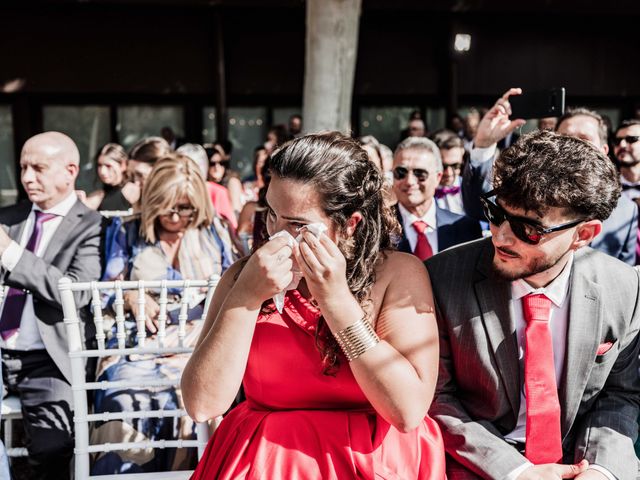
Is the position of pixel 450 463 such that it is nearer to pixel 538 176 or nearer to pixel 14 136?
pixel 538 176

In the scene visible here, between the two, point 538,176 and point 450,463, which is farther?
point 450,463

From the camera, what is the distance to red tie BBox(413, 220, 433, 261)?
4.28m

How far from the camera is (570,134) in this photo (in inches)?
133

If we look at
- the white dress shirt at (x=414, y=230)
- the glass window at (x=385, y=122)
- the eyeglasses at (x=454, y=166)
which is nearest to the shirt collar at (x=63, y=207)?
the white dress shirt at (x=414, y=230)

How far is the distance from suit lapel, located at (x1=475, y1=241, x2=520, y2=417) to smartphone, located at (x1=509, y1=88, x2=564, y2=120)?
1.06 metres

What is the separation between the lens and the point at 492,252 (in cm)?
245

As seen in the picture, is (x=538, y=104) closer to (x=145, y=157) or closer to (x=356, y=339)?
(x=356, y=339)

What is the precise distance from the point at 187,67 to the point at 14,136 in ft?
9.81

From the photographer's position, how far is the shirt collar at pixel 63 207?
153 inches

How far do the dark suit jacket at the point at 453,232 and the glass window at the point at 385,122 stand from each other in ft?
29.6

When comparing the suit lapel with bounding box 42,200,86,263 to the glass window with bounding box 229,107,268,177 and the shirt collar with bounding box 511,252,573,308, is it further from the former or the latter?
the glass window with bounding box 229,107,268,177

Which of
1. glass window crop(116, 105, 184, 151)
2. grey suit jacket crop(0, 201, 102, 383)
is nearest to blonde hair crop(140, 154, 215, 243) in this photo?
grey suit jacket crop(0, 201, 102, 383)

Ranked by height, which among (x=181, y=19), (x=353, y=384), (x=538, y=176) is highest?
(x=181, y=19)

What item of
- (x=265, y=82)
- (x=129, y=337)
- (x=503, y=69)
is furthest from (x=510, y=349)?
(x=503, y=69)
